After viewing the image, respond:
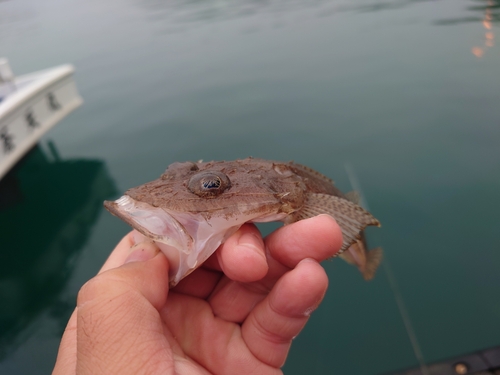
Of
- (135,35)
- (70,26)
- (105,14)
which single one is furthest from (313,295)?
(105,14)

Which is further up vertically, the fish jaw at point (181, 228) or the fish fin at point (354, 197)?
the fish jaw at point (181, 228)

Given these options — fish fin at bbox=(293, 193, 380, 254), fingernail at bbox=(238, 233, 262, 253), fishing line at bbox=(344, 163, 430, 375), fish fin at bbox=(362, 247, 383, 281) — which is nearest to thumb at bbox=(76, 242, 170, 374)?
fingernail at bbox=(238, 233, 262, 253)

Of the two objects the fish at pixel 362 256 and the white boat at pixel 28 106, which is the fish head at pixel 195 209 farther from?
the white boat at pixel 28 106

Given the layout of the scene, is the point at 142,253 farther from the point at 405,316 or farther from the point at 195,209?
the point at 405,316

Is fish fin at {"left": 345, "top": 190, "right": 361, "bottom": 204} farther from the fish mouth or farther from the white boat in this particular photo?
the white boat

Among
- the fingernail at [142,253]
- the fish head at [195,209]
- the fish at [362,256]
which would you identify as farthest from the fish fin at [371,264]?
the fingernail at [142,253]

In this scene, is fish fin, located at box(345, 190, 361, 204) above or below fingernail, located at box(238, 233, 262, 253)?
below

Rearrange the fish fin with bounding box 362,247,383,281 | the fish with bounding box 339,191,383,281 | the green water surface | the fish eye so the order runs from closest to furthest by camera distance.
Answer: the fish eye, the fish with bounding box 339,191,383,281, the fish fin with bounding box 362,247,383,281, the green water surface
